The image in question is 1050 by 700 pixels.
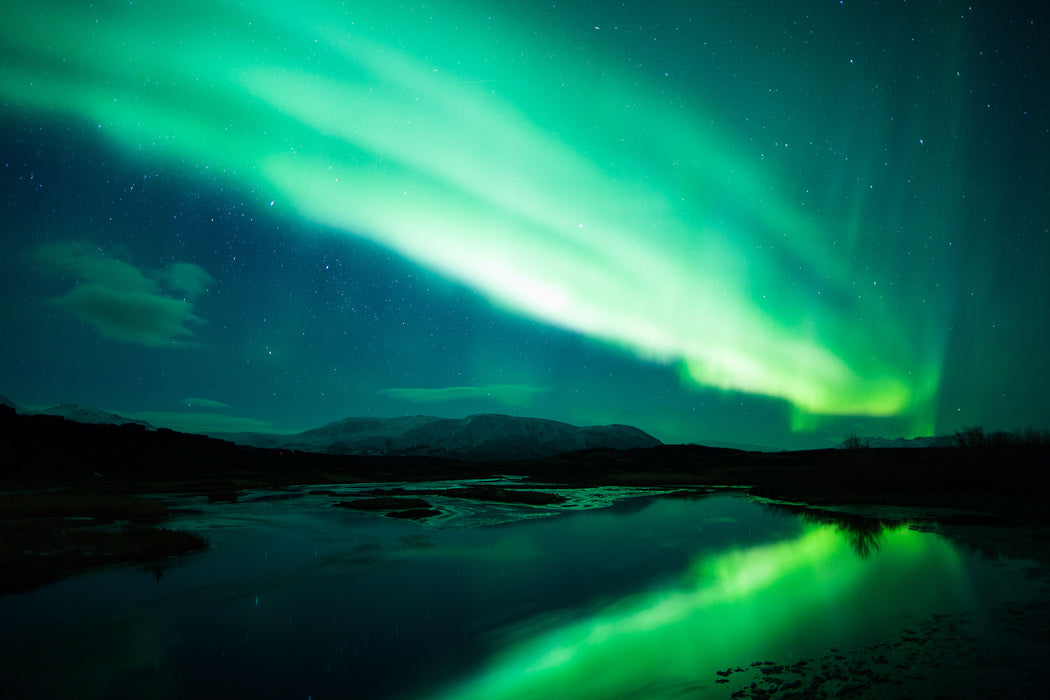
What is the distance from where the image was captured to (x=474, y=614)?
775 inches

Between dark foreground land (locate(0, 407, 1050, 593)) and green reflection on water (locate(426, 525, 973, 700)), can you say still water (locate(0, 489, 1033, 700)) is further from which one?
dark foreground land (locate(0, 407, 1050, 593))

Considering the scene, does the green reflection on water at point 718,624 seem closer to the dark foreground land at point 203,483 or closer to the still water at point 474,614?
the still water at point 474,614

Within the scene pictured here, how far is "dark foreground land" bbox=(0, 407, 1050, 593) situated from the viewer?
30.8 meters

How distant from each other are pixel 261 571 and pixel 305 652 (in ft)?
44.0

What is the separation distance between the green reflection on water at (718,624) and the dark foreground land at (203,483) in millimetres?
20531

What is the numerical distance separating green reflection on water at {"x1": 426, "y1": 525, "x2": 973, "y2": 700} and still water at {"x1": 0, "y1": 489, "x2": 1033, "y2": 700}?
0.29ft

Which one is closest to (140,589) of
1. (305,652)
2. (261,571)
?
(261,571)

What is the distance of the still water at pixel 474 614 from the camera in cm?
1370

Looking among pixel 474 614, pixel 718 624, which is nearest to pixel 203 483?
pixel 474 614

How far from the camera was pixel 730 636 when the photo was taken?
1648cm

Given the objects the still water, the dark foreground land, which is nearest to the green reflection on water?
the still water

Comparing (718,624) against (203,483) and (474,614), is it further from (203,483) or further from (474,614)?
(203,483)

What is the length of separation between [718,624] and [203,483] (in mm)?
101426

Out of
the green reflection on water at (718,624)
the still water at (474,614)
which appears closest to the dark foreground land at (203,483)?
the still water at (474,614)
